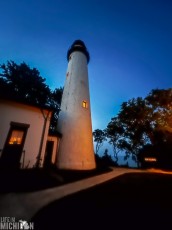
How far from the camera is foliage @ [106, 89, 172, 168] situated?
23.6 meters

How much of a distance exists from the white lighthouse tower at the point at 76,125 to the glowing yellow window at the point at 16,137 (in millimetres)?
4700

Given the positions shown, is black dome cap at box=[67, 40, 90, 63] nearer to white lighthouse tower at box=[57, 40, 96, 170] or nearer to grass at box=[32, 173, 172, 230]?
white lighthouse tower at box=[57, 40, 96, 170]

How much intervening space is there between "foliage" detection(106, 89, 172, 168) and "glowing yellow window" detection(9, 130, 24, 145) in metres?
20.8

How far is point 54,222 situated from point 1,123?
8.05 meters

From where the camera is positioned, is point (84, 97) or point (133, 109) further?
point (133, 109)

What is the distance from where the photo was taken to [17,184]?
20.4ft

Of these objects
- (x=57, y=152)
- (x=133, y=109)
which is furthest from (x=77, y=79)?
(x=133, y=109)

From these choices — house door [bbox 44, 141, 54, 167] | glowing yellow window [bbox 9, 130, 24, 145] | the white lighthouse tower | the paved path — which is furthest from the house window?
the paved path

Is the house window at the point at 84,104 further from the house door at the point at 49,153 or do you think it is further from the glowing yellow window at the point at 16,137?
the glowing yellow window at the point at 16,137

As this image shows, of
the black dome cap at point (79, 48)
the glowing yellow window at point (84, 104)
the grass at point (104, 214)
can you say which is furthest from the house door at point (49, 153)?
the black dome cap at point (79, 48)

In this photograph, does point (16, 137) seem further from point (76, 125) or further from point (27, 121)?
point (76, 125)

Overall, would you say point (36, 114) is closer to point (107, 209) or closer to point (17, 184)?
point (17, 184)

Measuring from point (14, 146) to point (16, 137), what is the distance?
64cm

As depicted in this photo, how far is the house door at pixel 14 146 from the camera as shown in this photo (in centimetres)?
942
